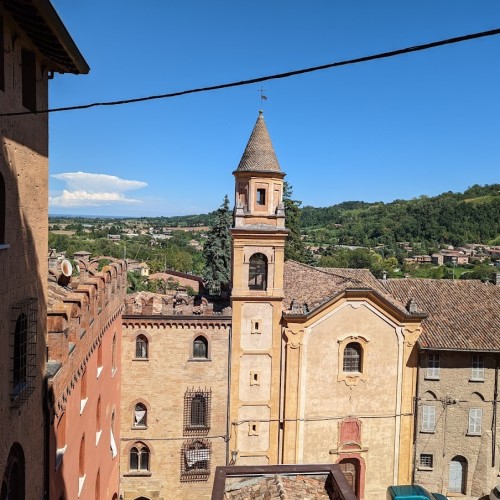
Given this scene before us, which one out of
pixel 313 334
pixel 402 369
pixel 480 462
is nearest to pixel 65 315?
pixel 313 334

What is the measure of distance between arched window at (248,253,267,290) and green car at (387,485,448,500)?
1217cm

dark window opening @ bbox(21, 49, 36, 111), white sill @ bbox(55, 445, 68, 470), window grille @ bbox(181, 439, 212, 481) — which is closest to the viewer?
dark window opening @ bbox(21, 49, 36, 111)

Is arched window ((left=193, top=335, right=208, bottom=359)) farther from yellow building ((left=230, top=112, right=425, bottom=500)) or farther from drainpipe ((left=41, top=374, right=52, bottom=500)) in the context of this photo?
drainpipe ((left=41, top=374, right=52, bottom=500))

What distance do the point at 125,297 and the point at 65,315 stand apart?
12789 millimetres

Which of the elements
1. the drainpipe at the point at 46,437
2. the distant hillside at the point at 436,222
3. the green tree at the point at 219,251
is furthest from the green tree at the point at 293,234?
the distant hillside at the point at 436,222

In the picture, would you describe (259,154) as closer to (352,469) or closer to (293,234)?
(352,469)

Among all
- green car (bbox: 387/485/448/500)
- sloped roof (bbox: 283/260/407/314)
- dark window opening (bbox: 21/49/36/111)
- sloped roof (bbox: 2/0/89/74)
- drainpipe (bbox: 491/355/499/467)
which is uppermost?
sloped roof (bbox: 2/0/89/74)

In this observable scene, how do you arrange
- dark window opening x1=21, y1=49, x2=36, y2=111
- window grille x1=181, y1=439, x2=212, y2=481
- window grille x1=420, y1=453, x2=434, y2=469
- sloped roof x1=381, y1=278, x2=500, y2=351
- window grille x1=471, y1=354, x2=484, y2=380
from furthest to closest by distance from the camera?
window grille x1=420, y1=453, x2=434, y2=469 < window grille x1=471, y1=354, x2=484, y2=380 < sloped roof x1=381, y1=278, x2=500, y2=351 < window grille x1=181, y1=439, x2=212, y2=481 < dark window opening x1=21, y1=49, x2=36, y2=111

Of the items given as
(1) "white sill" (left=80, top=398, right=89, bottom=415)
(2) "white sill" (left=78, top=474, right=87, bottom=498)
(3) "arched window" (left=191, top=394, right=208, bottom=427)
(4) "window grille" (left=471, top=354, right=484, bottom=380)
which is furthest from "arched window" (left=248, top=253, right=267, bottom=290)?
(2) "white sill" (left=78, top=474, right=87, bottom=498)

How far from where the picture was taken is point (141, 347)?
23.2 m

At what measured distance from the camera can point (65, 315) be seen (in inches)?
420

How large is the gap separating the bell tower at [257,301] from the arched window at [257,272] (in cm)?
5

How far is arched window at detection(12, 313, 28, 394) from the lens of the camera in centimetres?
841

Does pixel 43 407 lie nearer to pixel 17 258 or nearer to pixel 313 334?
pixel 17 258
